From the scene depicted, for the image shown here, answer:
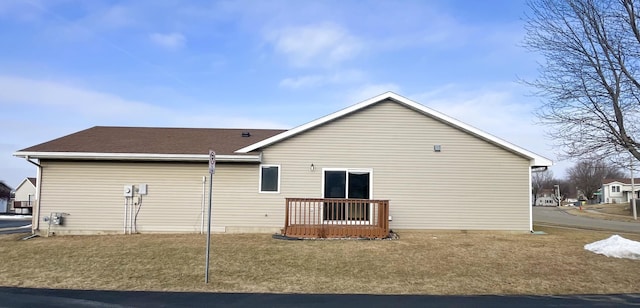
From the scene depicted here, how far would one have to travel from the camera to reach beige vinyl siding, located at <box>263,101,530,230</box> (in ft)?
51.9

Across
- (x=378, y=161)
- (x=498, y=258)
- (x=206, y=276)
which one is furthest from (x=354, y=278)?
(x=378, y=161)

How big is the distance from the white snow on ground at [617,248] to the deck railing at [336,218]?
213 inches

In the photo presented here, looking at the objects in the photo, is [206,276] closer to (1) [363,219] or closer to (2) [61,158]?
(1) [363,219]

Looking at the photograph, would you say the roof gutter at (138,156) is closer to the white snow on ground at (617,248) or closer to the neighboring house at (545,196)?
the white snow on ground at (617,248)

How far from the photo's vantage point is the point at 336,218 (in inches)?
583

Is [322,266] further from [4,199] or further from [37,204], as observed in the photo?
[4,199]

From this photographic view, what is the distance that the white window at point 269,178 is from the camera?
1573 centimetres

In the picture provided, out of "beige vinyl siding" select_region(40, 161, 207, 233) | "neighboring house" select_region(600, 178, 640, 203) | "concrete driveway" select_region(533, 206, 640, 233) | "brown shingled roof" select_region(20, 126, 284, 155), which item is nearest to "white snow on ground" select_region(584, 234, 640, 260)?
"concrete driveway" select_region(533, 206, 640, 233)

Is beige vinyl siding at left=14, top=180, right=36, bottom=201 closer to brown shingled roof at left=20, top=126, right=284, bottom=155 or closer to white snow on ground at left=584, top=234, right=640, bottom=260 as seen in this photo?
brown shingled roof at left=20, top=126, right=284, bottom=155

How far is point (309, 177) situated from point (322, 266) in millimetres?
5345

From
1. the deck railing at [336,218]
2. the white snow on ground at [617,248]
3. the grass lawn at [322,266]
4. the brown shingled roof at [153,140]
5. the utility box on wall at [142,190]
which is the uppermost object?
the brown shingled roof at [153,140]

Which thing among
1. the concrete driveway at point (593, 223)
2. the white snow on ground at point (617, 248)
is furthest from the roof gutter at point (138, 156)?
the concrete driveway at point (593, 223)

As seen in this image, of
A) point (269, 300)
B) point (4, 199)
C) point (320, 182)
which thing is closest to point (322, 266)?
point (269, 300)

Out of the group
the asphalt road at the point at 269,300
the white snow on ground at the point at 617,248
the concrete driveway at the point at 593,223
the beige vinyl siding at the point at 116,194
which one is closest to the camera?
the asphalt road at the point at 269,300
